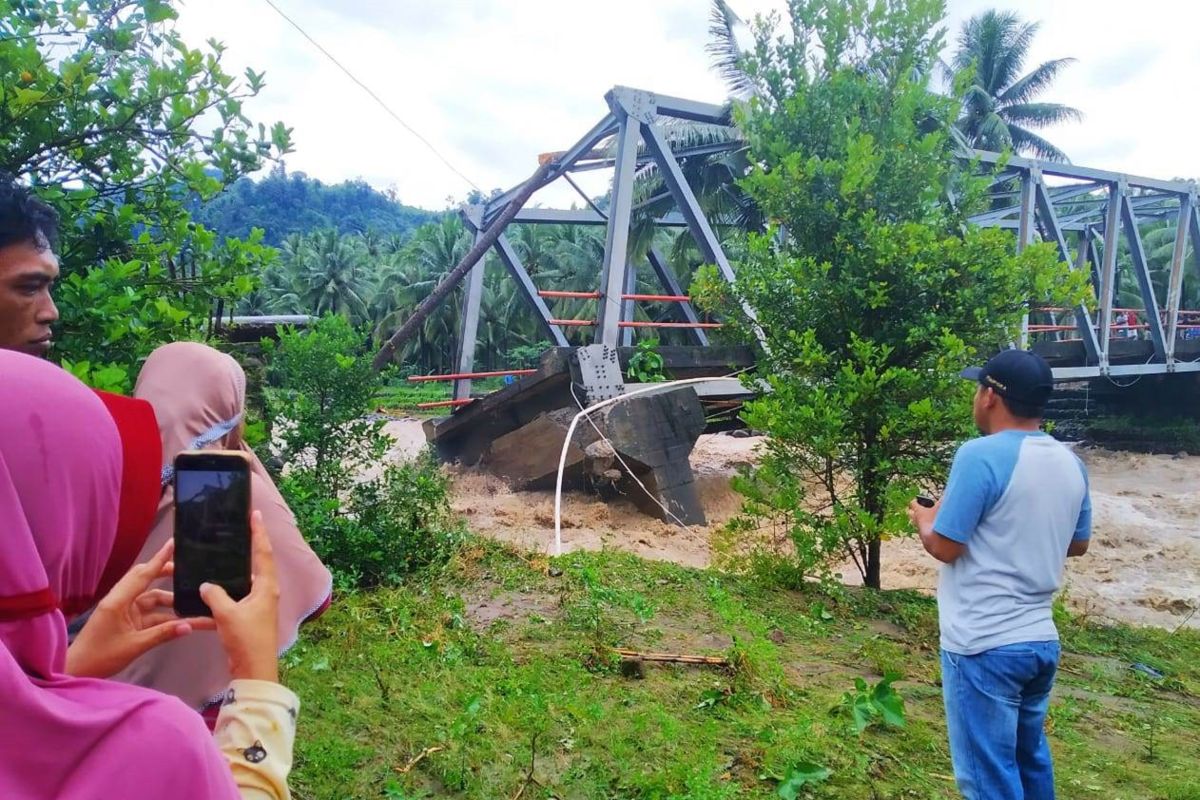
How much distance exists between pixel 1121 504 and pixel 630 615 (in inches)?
506

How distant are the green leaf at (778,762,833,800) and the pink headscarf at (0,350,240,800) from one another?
2.25m

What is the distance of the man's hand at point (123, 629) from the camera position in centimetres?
128

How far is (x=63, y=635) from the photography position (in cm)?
95

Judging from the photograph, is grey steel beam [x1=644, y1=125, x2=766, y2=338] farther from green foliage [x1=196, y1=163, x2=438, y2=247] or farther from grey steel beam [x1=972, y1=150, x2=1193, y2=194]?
green foliage [x1=196, y1=163, x2=438, y2=247]

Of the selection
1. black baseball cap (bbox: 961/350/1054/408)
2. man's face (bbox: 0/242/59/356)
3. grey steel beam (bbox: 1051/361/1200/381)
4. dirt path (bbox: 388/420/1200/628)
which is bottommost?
dirt path (bbox: 388/420/1200/628)

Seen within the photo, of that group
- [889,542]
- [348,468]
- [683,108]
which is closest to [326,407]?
[348,468]

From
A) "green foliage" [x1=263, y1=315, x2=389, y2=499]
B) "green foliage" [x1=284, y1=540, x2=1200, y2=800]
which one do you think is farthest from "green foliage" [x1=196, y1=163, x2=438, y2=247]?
"green foliage" [x1=284, y1=540, x2=1200, y2=800]

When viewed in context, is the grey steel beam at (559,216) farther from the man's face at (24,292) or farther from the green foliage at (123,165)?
the man's face at (24,292)

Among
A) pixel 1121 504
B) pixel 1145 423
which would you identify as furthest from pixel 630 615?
pixel 1145 423

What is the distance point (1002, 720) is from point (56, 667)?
2.46 metres

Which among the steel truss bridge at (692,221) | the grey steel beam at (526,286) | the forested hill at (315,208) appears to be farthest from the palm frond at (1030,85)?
the forested hill at (315,208)

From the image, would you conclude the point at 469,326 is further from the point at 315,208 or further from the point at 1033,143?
the point at 315,208

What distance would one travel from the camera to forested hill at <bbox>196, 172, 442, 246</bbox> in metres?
87.6

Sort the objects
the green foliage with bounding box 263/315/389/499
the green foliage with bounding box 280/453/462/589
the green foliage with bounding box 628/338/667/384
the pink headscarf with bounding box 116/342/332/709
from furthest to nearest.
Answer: the green foliage with bounding box 628/338/667/384 < the green foliage with bounding box 263/315/389/499 < the green foliage with bounding box 280/453/462/589 < the pink headscarf with bounding box 116/342/332/709
